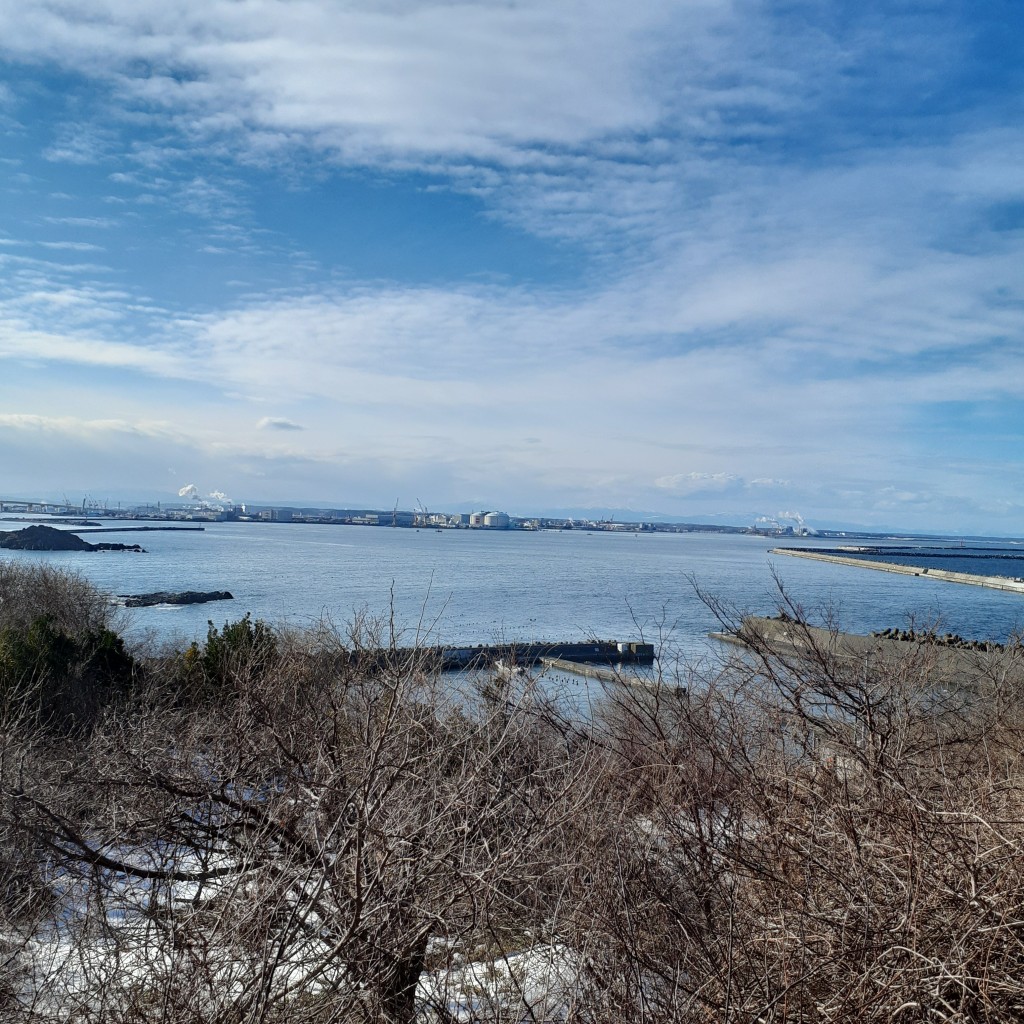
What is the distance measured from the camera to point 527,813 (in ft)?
22.0

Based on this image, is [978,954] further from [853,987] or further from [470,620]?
[470,620]

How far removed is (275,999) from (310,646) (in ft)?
60.1

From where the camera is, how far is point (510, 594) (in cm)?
6875

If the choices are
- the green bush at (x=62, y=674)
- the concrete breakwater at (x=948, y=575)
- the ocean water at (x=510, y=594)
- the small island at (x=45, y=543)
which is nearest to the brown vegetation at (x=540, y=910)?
the green bush at (x=62, y=674)

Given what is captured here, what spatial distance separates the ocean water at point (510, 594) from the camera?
48.8 metres

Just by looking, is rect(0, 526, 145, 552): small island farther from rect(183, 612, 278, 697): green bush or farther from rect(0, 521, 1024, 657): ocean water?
rect(183, 612, 278, 697): green bush

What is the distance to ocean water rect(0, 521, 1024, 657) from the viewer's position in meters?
48.8

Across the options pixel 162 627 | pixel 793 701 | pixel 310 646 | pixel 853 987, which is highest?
pixel 793 701

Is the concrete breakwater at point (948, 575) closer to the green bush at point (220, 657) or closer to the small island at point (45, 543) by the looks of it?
the green bush at point (220, 657)

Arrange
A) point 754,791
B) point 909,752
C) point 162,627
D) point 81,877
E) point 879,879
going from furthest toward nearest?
point 162,627 → point 909,752 → point 754,791 → point 81,877 → point 879,879

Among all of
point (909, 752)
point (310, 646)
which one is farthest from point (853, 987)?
point (310, 646)

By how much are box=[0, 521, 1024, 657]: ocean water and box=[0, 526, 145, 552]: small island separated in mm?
6916

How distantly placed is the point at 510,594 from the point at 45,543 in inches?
3250

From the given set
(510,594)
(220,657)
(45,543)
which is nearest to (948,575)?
(510,594)
